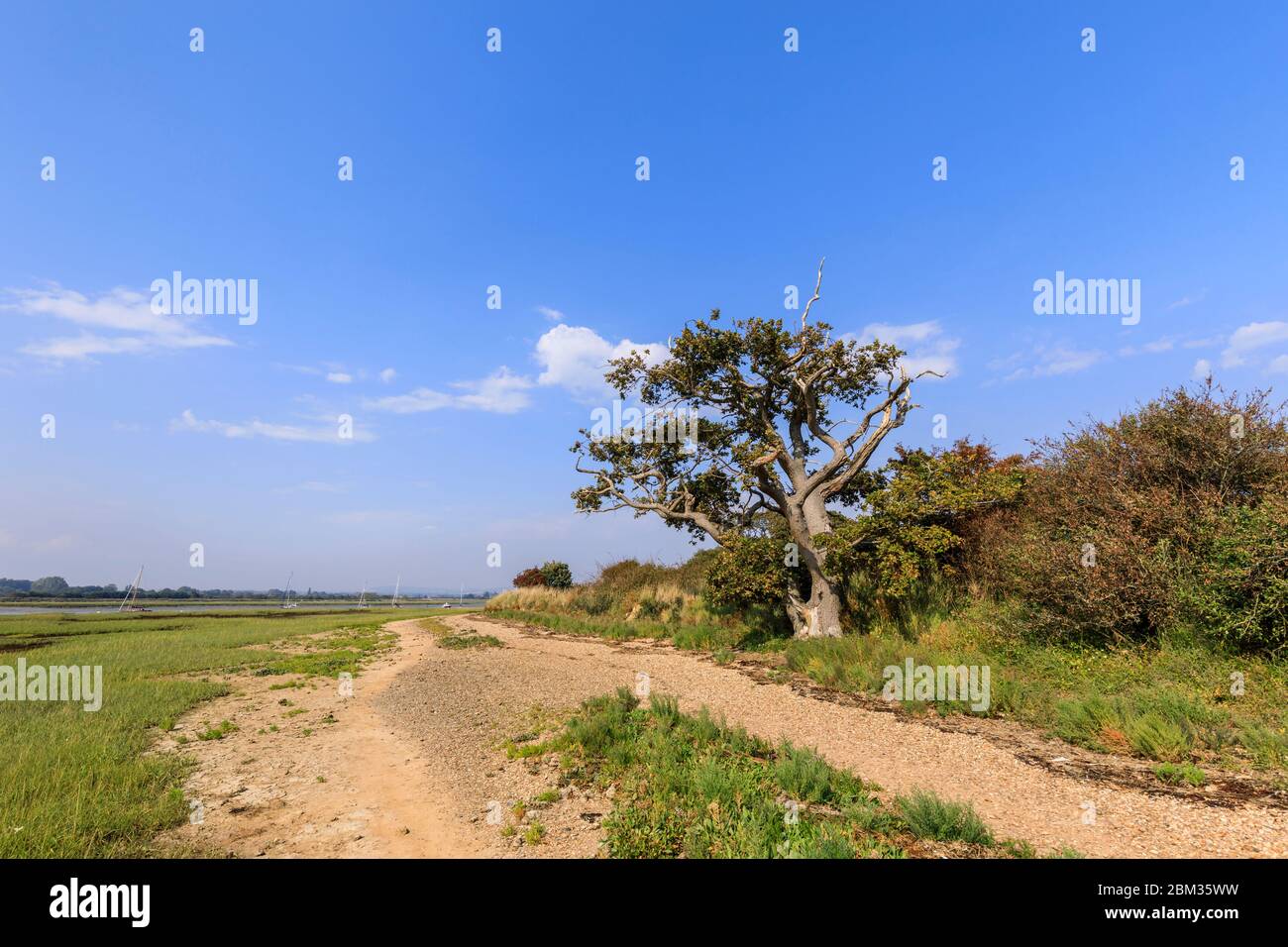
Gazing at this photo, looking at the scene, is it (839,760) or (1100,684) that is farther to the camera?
(1100,684)

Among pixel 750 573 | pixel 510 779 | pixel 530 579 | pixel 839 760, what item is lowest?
pixel 530 579

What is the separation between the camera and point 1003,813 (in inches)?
193

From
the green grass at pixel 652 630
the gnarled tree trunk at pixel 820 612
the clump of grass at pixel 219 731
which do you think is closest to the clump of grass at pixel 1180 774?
the gnarled tree trunk at pixel 820 612

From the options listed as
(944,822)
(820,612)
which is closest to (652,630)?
(820,612)

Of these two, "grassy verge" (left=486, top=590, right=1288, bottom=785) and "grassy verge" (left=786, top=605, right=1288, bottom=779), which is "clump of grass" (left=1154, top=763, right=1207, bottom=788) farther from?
"grassy verge" (left=786, top=605, right=1288, bottom=779)

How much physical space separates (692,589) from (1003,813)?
21.1 metres

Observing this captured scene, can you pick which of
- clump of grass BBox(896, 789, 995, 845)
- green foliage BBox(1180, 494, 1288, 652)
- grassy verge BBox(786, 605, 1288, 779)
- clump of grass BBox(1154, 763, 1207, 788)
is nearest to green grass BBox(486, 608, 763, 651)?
grassy verge BBox(786, 605, 1288, 779)

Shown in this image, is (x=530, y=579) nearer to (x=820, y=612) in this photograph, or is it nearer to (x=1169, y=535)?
(x=820, y=612)

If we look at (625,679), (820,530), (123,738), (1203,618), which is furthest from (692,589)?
(123,738)

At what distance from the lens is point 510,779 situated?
20.9ft

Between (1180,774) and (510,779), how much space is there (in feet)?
24.8
